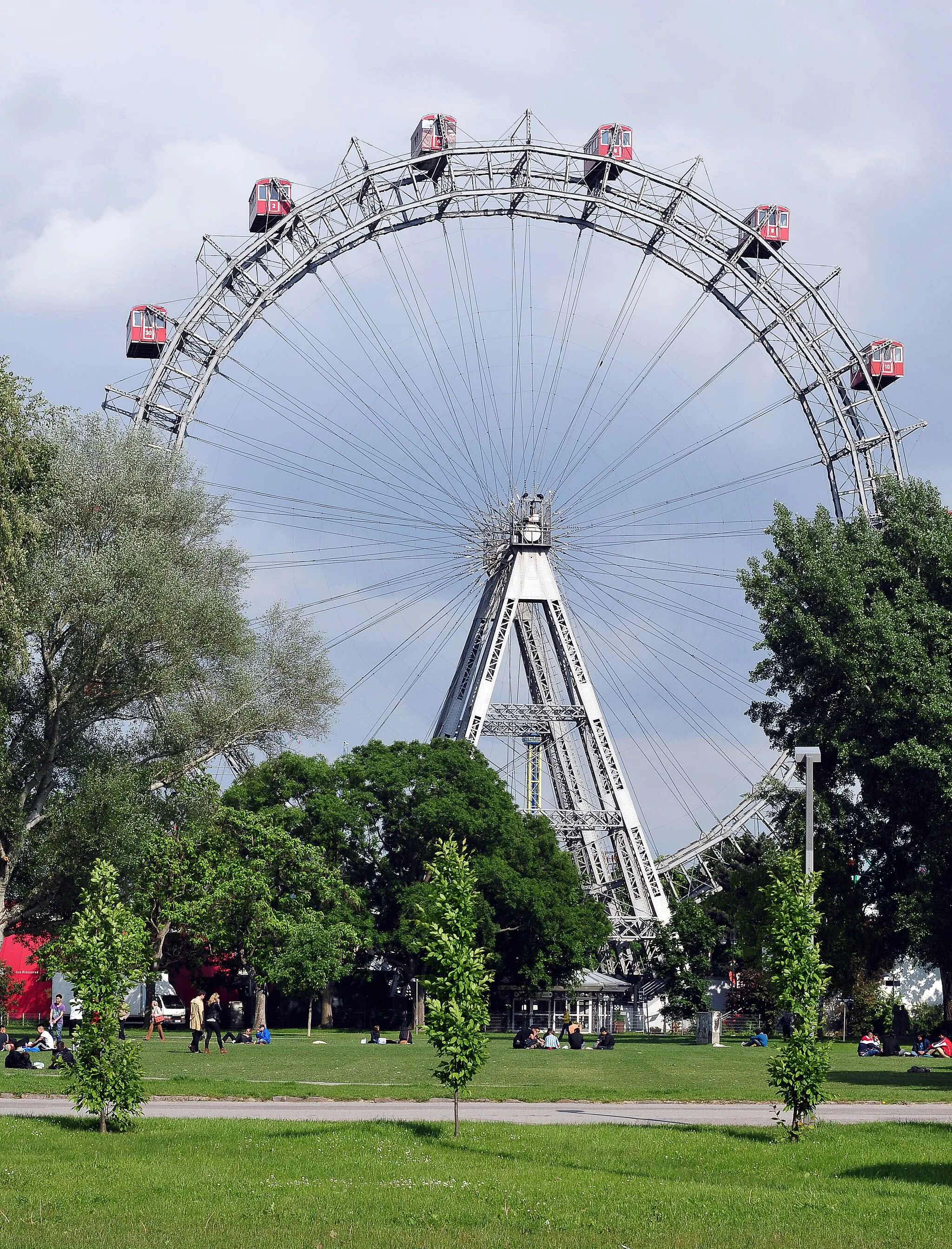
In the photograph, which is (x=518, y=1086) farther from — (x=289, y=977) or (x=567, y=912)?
(x=567, y=912)

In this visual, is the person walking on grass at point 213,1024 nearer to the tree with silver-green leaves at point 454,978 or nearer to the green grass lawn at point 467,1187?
the tree with silver-green leaves at point 454,978

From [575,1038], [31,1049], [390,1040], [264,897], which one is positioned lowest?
[31,1049]

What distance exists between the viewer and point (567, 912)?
204 ft

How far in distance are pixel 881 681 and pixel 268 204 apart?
2831cm

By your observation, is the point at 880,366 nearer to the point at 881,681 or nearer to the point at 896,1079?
the point at 881,681

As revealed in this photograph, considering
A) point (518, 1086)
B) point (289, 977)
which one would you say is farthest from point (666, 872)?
point (518, 1086)

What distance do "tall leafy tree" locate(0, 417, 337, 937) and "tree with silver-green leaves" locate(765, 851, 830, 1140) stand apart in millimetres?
21615

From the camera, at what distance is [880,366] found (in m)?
57.5

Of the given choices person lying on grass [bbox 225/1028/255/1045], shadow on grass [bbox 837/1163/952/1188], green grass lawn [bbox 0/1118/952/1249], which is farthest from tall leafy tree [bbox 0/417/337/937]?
shadow on grass [bbox 837/1163/952/1188]

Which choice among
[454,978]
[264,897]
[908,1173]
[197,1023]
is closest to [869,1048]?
[197,1023]

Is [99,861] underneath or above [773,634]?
underneath

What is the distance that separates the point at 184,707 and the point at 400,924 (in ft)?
71.8

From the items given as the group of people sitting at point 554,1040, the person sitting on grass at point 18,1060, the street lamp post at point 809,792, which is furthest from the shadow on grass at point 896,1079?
the person sitting on grass at point 18,1060

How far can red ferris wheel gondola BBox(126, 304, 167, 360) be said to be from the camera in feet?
173
